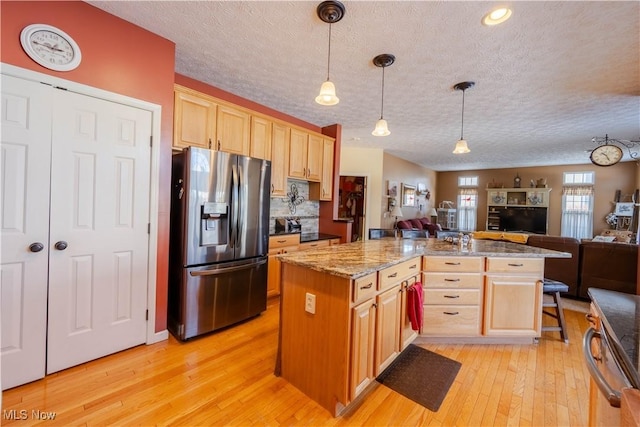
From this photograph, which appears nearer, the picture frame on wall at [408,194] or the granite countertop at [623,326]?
the granite countertop at [623,326]

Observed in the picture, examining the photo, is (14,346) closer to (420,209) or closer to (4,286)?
(4,286)

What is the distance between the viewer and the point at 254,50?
7.63 ft

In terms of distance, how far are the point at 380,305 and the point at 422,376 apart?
720 millimetres

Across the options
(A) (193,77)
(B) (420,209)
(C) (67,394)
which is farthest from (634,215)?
(C) (67,394)

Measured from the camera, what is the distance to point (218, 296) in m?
2.55

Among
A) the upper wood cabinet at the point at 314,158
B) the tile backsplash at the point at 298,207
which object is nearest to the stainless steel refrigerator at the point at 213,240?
the tile backsplash at the point at 298,207

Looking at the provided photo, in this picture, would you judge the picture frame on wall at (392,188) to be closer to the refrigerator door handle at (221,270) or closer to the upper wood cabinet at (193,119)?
the refrigerator door handle at (221,270)

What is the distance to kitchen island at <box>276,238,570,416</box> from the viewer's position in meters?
1.59

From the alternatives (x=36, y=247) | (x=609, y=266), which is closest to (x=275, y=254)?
(x=36, y=247)

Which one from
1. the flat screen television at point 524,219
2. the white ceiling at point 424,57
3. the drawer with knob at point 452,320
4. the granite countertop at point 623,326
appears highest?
the white ceiling at point 424,57

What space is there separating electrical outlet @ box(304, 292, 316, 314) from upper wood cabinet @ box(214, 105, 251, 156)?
6.30 feet

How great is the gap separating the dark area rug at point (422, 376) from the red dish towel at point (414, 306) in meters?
0.29

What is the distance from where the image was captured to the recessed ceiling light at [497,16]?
1721 millimetres

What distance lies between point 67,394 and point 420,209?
27.8 feet
